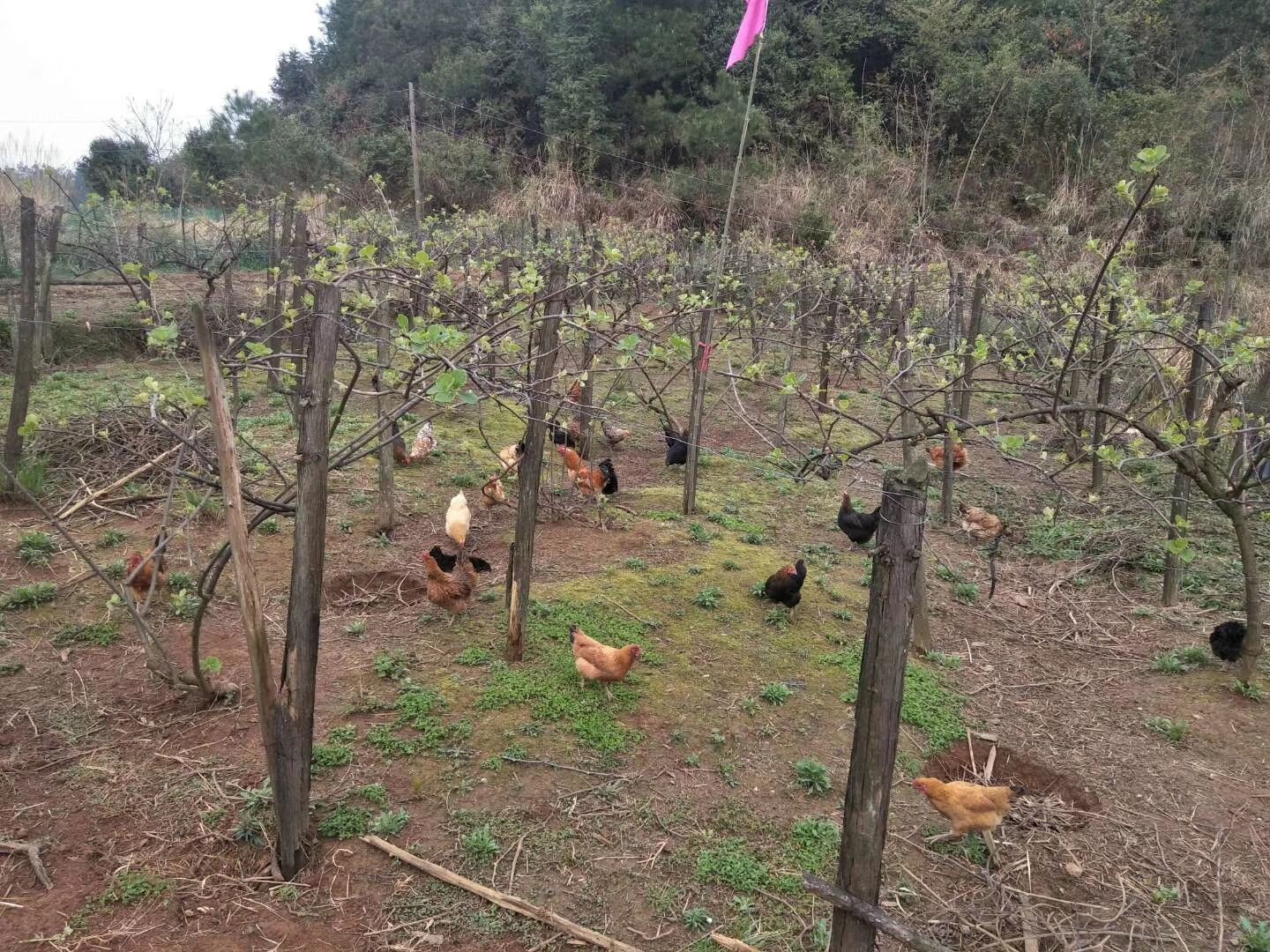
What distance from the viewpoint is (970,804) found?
10.7 ft

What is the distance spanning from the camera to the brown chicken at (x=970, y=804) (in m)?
3.24

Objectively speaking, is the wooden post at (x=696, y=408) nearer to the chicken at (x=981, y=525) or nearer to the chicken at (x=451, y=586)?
the chicken at (x=451, y=586)

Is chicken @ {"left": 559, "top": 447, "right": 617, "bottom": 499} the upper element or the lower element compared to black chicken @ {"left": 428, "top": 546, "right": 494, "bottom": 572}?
upper

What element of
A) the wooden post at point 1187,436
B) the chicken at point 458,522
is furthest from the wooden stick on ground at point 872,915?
the chicken at point 458,522

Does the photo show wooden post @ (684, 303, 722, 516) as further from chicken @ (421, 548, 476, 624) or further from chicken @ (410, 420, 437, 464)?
chicken @ (410, 420, 437, 464)

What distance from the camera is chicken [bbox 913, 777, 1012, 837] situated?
10.6 feet

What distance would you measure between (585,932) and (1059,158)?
2650 centimetres

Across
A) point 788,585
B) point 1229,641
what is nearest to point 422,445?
point 788,585

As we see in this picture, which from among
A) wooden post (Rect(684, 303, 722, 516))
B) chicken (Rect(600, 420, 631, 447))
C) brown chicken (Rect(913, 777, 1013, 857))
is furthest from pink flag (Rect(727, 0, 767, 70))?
brown chicken (Rect(913, 777, 1013, 857))

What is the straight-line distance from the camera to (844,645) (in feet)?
16.6

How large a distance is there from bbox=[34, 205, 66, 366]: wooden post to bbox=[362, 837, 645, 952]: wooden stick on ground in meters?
5.33

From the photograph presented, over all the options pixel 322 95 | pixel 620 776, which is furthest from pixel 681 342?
pixel 322 95

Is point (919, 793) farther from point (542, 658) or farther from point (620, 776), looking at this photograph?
point (542, 658)

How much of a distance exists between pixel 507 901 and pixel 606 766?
2.96 ft
